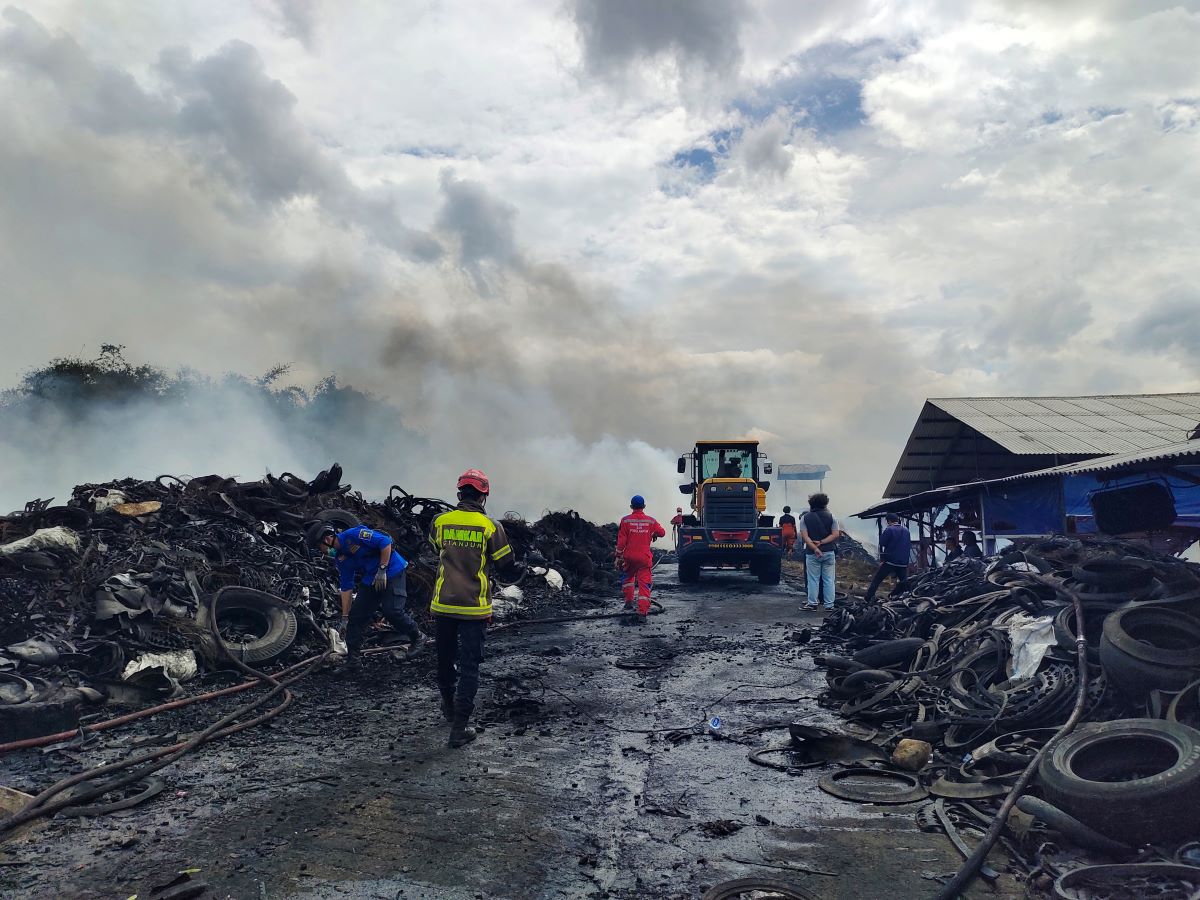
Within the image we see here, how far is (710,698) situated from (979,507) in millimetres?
15364

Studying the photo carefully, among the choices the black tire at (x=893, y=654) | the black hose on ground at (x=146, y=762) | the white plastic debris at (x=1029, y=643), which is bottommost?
the black hose on ground at (x=146, y=762)

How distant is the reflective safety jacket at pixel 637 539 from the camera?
1211 cm

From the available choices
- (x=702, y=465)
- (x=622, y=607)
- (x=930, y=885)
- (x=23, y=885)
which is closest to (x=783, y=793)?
(x=930, y=885)

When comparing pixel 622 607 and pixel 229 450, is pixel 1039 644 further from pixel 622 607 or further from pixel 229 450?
pixel 229 450

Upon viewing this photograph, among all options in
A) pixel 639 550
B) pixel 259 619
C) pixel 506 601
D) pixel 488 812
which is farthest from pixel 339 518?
pixel 488 812

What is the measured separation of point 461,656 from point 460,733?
574 millimetres

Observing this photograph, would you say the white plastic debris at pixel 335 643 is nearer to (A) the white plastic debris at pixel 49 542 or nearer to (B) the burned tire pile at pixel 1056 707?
(A) the white plastic debris at pixel 49 542

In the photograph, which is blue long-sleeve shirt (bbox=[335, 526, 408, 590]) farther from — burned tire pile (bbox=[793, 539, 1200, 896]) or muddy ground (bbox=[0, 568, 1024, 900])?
burned tire pile (bbox=[793, 539, 1200, 896])

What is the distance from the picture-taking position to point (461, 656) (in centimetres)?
575

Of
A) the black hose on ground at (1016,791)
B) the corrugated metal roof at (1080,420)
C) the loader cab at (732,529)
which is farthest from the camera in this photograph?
the corrugated metal roof at (1080,420)

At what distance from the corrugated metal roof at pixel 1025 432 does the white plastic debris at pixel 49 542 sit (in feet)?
64.5

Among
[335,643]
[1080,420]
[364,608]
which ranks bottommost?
[335,643]

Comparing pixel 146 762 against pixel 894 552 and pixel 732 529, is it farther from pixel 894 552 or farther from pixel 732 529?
pixel 732 529

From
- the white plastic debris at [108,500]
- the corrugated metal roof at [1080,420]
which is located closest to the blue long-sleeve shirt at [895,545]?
the corrugated metal roof at [1080,420]
